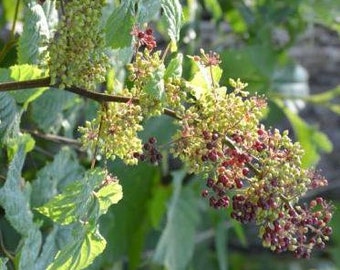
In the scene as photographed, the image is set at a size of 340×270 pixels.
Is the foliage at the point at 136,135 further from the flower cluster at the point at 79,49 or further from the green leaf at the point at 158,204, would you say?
the green leaf at the point at 158,204

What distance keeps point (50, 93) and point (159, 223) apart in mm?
598

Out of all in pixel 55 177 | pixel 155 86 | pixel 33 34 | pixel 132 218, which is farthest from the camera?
pixel 132 218

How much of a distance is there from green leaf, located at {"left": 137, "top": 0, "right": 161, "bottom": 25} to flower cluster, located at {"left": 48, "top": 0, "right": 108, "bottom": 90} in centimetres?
5

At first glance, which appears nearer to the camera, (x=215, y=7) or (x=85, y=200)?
(x=85, y=200)

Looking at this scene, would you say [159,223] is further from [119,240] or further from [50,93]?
[50,93]

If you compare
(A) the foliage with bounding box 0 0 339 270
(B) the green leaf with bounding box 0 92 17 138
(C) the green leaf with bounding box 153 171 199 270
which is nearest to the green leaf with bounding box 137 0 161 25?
(A) the foliage with bounding box 0 0 339 270

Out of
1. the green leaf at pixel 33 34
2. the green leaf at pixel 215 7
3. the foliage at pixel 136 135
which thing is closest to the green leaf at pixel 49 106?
the foliage at pixel 136 135

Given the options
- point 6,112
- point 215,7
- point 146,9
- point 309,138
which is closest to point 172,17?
point 146,9

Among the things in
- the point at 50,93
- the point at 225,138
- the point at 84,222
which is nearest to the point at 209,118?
the point at 225,138

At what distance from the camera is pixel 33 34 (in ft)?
4.08

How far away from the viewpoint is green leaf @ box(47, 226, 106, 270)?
1112 millimetres

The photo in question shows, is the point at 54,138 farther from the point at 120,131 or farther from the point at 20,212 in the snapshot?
the point at 120,131

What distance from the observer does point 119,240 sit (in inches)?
77.4

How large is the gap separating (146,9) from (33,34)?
0.60 ft
